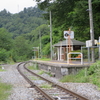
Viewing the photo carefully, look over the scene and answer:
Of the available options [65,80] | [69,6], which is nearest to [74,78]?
[65,80]

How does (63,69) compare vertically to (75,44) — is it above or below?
below

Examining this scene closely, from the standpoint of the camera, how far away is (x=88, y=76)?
43.1 ft

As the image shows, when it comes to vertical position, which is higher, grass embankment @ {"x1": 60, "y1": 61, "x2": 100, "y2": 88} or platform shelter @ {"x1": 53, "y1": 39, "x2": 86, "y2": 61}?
platform shelter @ {"x1": 53, "y1": 39, "x2": 86, "y2": 61}

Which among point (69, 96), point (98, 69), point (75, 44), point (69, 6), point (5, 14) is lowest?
point (69, 96)

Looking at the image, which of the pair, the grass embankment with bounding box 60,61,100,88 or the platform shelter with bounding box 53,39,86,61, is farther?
the platform shelter with bounding box 53,39,86,61

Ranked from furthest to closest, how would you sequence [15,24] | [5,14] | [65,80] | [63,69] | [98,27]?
[5,14]
[15,24]
[98,27]
[63,69]
[65,80]

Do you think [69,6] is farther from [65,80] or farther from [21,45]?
[21,45]

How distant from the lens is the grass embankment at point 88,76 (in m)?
12.2

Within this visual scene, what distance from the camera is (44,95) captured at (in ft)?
28.2

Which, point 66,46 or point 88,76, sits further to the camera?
point 66,46

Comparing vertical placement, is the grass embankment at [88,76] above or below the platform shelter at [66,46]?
below

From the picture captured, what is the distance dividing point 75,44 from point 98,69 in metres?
12.5

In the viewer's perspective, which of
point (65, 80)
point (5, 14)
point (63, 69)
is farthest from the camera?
point (5, 14)

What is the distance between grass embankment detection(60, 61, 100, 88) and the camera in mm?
12158
